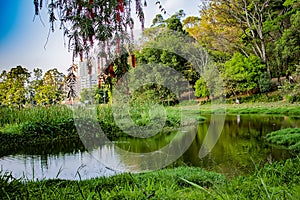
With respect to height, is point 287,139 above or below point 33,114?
below

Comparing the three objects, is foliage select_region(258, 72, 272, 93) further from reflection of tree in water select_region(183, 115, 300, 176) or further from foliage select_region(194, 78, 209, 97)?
reflection of tree in water select_region(183, 115, 300, 176)

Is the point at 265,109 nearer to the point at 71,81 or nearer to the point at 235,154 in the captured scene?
the point at 235,154

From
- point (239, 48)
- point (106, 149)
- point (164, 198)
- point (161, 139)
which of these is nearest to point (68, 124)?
point (106, 149)

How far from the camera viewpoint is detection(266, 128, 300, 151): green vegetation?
5.30 metres

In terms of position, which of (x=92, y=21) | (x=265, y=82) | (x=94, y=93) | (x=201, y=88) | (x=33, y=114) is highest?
(x=265, y=82)

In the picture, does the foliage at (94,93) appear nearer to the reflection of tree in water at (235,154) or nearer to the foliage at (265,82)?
the reflection of tree in water at (235,154)

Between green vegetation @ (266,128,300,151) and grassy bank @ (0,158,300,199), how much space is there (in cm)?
262

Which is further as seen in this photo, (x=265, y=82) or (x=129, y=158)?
(x=265, y=82)

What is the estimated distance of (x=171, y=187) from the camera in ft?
6.42

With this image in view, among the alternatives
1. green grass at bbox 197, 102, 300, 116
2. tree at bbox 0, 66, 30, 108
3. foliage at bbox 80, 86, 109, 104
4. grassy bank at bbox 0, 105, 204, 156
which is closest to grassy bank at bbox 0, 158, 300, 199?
foliage at bbox 80, 86, 109, 104

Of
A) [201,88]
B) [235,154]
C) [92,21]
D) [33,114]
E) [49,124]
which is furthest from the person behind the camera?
[201,88]

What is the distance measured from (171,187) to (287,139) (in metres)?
4.51

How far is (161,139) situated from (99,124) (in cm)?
181

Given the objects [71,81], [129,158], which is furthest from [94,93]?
[129,158]
